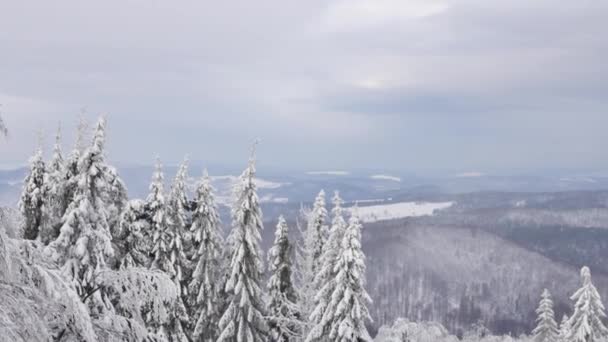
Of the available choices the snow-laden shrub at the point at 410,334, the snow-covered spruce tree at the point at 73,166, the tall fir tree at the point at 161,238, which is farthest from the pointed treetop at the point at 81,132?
the snow-laden shrub at the point at 410,334

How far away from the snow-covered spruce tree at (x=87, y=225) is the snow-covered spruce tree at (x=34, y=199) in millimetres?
6705

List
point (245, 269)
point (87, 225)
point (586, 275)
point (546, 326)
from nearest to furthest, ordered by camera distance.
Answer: point (87, 225) → point (245, 269) → point (586, 275) → point (546, 326)

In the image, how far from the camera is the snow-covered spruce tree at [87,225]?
49.3 ft

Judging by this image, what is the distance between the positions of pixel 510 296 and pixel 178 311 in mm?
198229

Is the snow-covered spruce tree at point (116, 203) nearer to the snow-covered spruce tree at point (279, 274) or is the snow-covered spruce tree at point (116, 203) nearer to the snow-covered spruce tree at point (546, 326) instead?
the snow-covered spruce tree at point (279, 274)

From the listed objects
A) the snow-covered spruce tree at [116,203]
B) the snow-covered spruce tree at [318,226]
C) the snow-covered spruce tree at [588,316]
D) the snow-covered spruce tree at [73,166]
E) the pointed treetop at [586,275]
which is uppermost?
the snow-covered spruce tree at [73,166]

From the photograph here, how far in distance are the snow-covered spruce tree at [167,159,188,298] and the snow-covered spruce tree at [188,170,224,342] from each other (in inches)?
23.8

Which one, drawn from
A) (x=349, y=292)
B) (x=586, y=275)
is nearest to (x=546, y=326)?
(x=586, y=275)

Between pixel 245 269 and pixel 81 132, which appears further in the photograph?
pixel 245 269

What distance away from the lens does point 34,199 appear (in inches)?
846

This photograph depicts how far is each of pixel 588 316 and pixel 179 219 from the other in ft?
72.0

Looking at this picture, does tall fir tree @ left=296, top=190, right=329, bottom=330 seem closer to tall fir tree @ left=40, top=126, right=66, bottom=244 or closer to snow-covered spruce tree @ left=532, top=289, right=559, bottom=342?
tall fir tree @ left=40, top=126, right=66, bottom=244

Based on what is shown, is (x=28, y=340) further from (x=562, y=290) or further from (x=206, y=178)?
(x=562, y=290)

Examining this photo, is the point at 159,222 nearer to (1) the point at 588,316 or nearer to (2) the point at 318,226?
Answer: (2) the point at 318,226
